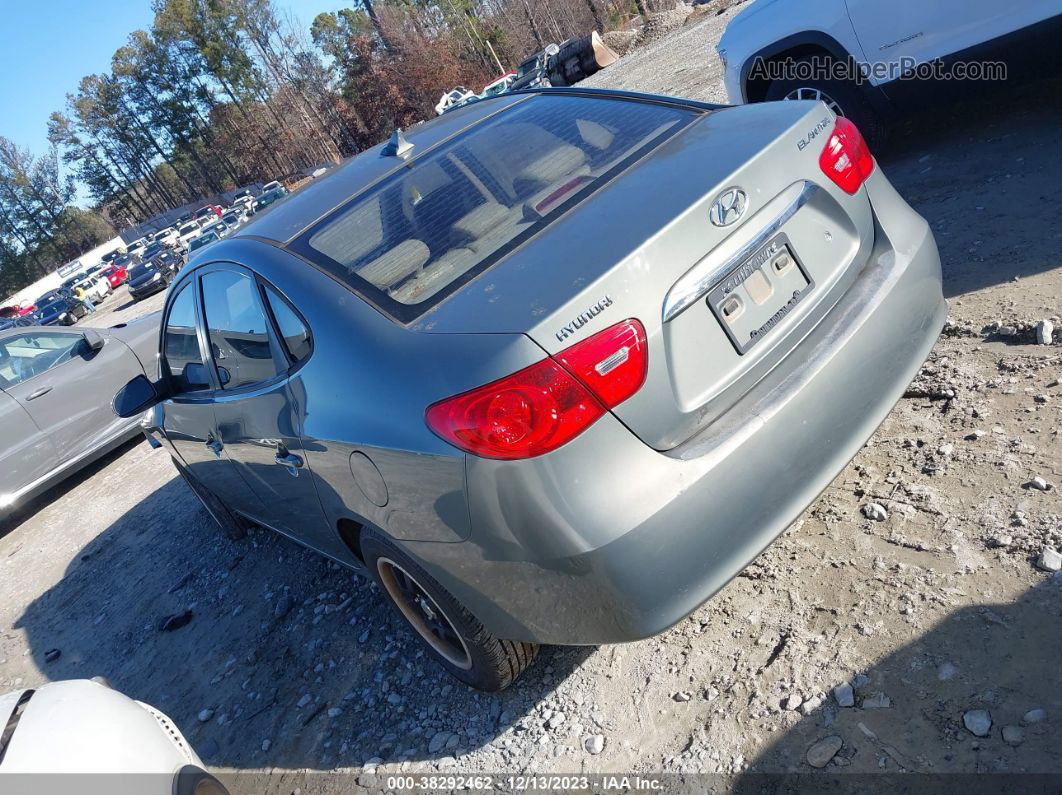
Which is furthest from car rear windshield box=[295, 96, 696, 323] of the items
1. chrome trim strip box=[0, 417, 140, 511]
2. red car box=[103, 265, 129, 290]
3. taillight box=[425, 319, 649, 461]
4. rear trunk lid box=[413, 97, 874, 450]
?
red car box=[103, 265, 129, 290]

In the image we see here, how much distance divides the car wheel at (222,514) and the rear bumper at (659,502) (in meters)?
2.90

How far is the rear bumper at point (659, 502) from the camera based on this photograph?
6.66 feet

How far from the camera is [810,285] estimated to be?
2.44 metres

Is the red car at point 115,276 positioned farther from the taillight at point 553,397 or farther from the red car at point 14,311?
the taillight at point 553,397

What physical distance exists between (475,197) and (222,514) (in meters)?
3.11

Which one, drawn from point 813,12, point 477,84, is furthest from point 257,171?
point 813,12

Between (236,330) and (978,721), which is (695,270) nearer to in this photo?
(978,721)

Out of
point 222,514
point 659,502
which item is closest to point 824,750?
point 659,502

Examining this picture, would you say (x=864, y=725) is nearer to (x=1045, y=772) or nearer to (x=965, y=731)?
(x=965, y=731)

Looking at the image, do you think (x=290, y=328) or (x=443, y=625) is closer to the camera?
(x=290, y=328)

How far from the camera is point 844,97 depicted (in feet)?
18.2

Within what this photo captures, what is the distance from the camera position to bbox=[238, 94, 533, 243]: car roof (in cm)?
300

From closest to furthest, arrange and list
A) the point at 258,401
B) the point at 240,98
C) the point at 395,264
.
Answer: the point at 395,264, the point at 258,401, the point at 240,98

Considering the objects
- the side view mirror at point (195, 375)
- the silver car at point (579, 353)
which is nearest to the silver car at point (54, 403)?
the side view mirror at point (195, 375)
